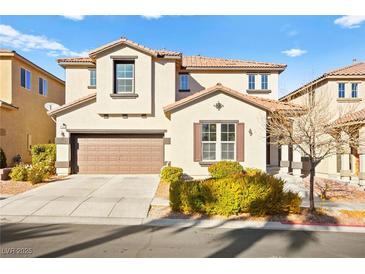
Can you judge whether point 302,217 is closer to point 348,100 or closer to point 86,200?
point 86,200

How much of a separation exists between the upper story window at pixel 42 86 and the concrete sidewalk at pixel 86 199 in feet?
37.4

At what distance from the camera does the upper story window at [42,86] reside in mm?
20619

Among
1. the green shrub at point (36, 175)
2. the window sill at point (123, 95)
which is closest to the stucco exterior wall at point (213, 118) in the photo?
the window sill at point (123, 95)

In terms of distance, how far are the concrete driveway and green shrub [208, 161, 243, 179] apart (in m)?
2.80

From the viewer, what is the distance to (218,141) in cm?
1327

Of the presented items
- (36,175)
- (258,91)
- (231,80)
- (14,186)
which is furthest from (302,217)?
(231,80)

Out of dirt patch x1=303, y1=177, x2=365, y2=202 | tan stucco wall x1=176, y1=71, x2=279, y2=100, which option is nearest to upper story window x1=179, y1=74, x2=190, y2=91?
tan stucco wall x1=176, y1=71, x2=279, y2=100

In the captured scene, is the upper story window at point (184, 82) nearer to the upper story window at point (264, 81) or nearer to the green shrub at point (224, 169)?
the upper story window at point (264, 81)

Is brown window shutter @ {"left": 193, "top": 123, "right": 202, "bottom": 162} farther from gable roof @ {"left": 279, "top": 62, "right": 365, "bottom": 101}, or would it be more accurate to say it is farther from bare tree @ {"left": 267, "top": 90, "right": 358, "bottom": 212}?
gable roof @ {"left": 279, "top": 62, "right": 365, "bottom": 101}

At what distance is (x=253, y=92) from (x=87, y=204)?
13498mm

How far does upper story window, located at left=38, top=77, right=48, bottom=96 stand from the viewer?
67.6ft

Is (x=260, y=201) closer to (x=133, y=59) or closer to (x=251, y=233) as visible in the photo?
(x=251, y=233)

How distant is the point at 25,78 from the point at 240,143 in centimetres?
1596

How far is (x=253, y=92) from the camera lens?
706 inches
